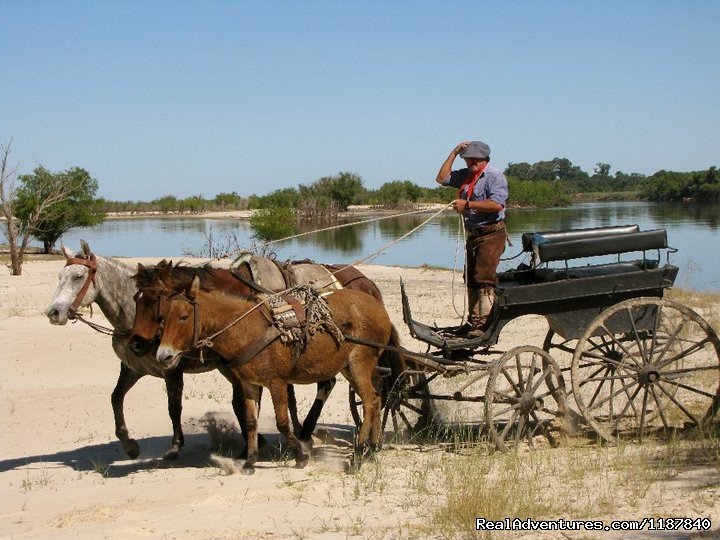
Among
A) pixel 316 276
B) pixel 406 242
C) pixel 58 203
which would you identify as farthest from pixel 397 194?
pixel 316 276

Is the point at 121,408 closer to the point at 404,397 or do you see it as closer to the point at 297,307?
the point at 297,307

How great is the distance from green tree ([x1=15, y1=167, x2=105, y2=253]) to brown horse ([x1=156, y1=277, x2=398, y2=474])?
34370mm

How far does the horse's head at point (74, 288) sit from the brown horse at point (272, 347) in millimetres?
1233

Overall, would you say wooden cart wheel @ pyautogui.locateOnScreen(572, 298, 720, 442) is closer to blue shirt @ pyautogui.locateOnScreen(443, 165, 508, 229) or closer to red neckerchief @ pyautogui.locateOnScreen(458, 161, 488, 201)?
blue shirt @ pyautogui.locateOnScreen(443, 165, 508, 229)

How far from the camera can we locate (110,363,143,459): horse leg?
8494 mm

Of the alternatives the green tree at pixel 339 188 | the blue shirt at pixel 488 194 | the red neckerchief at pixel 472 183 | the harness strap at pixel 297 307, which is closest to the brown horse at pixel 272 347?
the harness strap at pixel 297 307

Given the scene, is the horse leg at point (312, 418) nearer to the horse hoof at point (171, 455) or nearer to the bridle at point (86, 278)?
the horse hoof at point (171, 455)

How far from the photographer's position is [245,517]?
6.30 metres

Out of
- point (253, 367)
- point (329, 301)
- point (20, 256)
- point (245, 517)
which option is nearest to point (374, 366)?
point (329, 301)

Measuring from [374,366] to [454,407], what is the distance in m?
3.11

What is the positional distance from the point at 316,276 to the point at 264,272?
0.71 meters

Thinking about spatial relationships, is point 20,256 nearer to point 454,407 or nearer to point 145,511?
point 454,407

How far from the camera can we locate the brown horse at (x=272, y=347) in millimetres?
7105

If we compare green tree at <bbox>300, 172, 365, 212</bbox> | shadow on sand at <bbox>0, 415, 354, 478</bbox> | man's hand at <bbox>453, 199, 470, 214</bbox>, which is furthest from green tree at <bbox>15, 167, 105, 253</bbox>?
green tree at <bbox>300, 172, 365, 212</bbox>
